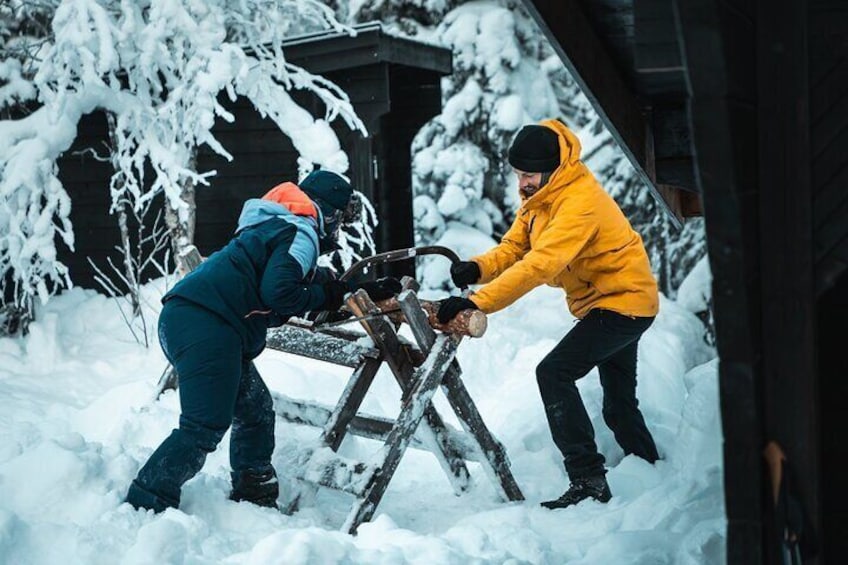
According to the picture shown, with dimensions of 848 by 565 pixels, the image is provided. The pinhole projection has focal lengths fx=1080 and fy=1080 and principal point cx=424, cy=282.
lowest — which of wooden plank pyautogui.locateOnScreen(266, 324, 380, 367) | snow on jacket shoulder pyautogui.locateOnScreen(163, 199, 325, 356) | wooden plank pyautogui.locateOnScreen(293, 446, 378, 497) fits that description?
wooden plank pyautogui.locateOnScreen(293, 446, 378, 497)

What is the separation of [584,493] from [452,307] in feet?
3.64

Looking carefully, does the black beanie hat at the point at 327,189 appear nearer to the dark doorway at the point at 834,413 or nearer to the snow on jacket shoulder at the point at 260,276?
the snow on jacket shoulder at the point at 260,276

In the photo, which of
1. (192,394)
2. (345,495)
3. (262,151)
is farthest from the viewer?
(262,151)

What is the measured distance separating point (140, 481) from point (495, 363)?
5.31 metres

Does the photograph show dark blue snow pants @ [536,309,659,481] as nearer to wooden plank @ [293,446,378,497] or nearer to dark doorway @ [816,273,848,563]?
wooden plank @ [293,446,378,497]

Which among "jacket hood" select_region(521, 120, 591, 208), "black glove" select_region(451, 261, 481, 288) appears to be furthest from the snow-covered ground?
"jacket hood" select_region(521, 120, 591, 208)

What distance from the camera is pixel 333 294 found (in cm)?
498

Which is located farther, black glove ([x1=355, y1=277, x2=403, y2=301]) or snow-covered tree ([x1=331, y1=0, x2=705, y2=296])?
snow-covered tree ([x1=331, y1=0, x2=705, y2=296])

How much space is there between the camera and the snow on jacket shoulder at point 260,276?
4.66 m

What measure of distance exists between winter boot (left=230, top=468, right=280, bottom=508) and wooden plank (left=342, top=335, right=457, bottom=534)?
0.47 m

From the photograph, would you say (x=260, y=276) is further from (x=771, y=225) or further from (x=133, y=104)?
(x=133, y=104)

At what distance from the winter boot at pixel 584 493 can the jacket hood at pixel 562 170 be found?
1350 millimetres

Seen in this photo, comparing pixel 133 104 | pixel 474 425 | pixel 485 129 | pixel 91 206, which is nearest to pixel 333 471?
pixel 474 425

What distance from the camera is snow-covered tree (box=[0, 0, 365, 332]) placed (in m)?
8.86
